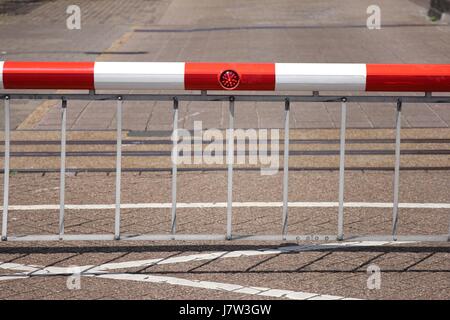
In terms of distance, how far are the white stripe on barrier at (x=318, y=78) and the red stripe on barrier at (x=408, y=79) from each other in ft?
0.22

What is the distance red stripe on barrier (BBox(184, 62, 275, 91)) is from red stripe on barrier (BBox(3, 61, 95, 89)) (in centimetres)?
62

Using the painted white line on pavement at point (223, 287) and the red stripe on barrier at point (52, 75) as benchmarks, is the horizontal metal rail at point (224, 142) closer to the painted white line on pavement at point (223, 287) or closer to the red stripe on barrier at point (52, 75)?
the red stripe on barrier at point (52, 75)

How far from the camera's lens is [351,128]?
11.3 meters

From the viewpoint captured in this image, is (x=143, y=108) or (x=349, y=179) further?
A: (x=143, y=108)

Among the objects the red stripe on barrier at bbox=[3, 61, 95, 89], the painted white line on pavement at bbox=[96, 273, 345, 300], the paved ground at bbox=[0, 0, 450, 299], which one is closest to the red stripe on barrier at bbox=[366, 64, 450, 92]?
the paved ground at bbox=[0, 0, 450, 299]

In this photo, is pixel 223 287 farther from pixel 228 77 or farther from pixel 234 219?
pixel 234 219

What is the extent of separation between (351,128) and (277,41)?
831cm

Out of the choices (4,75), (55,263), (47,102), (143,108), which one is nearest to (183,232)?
(55,263)

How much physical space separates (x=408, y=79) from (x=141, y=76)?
163cm

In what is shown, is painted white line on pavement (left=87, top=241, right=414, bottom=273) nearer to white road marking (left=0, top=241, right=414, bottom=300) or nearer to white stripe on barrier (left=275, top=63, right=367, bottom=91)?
white road marking (left=0, top=241, right=414, bottom=300)

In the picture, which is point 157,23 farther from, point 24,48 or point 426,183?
point 426,183

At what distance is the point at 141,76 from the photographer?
6492 mm

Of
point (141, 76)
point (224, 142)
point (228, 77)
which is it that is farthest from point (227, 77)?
point (224, 142)

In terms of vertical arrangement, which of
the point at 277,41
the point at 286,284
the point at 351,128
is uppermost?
the point at 277,41
